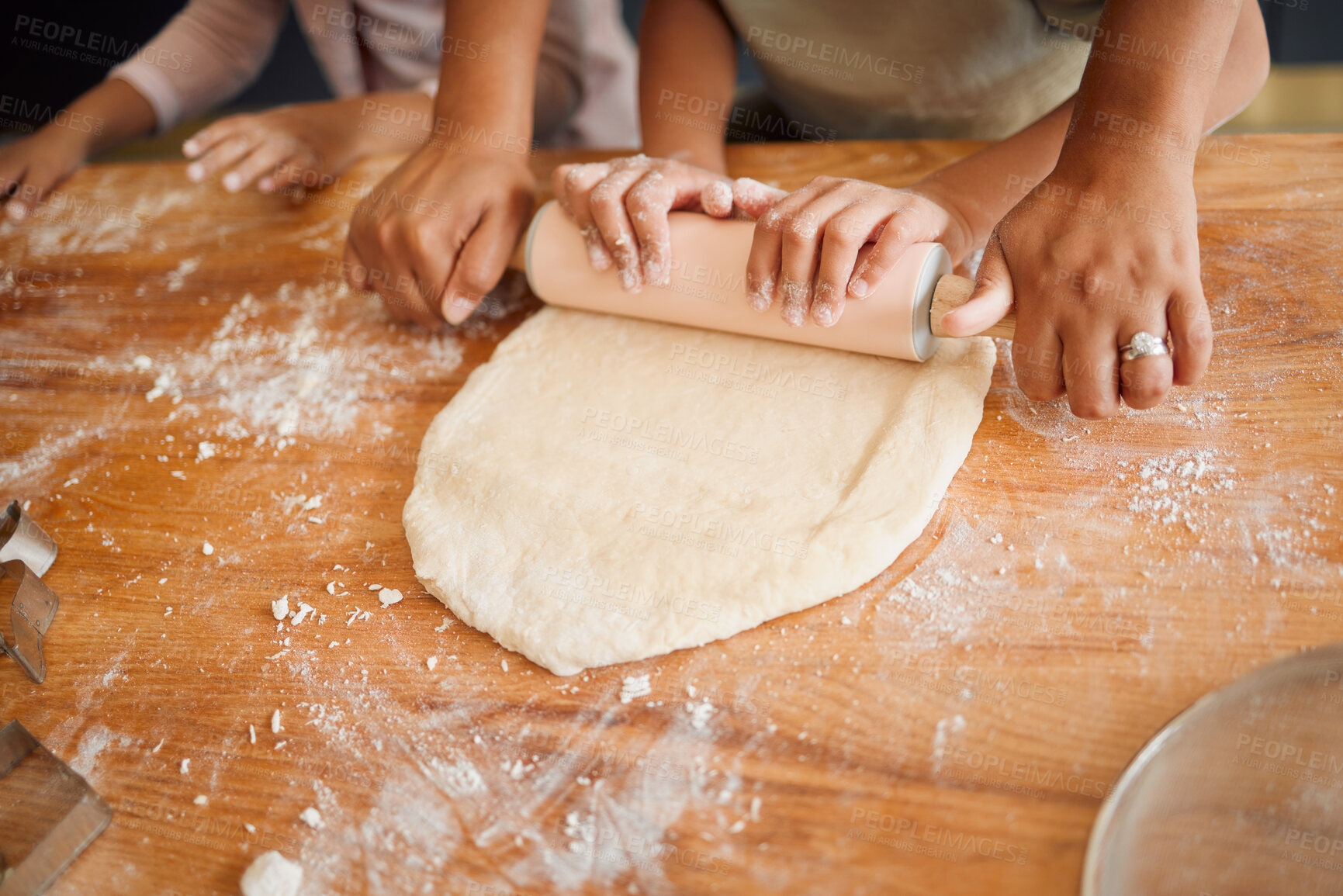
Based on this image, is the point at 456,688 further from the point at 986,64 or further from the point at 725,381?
the point at 986,64

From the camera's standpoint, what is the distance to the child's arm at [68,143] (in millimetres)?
1826

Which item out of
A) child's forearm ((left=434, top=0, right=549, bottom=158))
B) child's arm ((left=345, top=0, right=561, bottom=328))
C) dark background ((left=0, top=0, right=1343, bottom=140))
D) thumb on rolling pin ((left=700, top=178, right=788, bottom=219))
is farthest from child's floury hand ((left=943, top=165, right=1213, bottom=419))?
dark background ((left=0, top=0, right=1343, bottom=140))

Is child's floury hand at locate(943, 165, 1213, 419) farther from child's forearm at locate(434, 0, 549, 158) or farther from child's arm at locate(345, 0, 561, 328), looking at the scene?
child's forearm at locate(434, 0, 549, 158)

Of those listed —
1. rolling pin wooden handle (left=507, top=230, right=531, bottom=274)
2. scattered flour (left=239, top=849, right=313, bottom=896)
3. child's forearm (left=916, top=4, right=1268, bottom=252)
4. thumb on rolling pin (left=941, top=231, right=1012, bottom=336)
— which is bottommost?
scattered flour (left=239, top=849, right=313, bottom=896)

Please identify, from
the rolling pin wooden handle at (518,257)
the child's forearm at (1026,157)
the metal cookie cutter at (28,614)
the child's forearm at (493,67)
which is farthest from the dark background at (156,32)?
the metal cookie cutter at (28,614)

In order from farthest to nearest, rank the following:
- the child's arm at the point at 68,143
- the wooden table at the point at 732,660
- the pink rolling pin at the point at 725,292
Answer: the child's arm at the point at 68,143, the pink rolling pin at the point at 725,292, the wooden table at the point at 732,660

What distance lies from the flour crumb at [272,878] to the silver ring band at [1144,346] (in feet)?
3.36

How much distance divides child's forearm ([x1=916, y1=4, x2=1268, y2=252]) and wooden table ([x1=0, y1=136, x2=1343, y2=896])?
125mm

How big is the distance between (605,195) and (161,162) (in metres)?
1.41

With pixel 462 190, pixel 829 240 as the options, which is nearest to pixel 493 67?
pixel 462 190

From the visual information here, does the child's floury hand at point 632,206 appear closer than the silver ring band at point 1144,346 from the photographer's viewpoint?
No

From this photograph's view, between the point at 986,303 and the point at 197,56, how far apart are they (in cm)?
209

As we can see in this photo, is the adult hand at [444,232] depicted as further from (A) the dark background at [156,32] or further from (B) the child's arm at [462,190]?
(A) the dark background at [156,32]

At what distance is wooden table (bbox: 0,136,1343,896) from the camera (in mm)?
767
